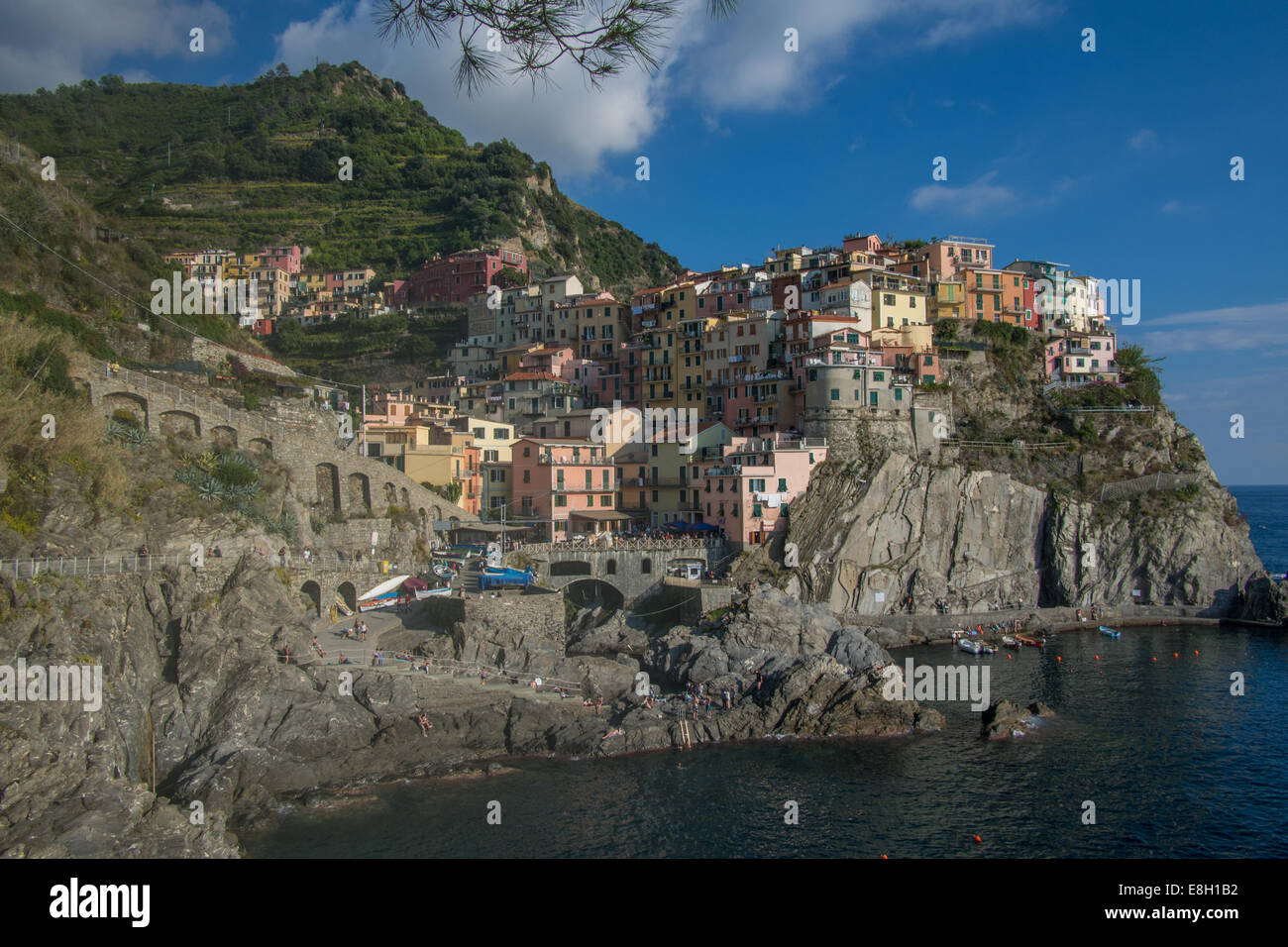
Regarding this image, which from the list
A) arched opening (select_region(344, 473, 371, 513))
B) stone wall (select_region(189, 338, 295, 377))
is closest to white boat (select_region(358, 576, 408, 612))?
arched opening (select_region(344, 473, 371, 513))

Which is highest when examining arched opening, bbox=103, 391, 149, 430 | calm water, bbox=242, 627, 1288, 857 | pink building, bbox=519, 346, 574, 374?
pink building, bbox=519, 346, 574, 374

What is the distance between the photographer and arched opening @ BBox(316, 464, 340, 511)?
43.1 metres

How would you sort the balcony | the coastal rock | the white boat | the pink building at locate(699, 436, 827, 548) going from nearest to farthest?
the coastal rock, the white boat, the pink building at locate(699, 436, 827, 548), the balcony

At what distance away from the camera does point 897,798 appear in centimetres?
2584

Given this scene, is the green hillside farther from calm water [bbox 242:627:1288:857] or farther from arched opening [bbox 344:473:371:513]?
calm water [bbox 242:627:1288:857]

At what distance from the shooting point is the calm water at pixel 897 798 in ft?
75.2

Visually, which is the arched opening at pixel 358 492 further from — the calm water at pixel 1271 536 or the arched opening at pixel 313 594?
the calm water at pixel 1271 536

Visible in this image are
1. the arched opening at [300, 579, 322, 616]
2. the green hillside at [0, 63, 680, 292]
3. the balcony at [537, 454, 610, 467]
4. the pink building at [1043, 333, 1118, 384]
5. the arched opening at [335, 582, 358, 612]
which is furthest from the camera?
the green hillside at [0, 63, 680, 292]

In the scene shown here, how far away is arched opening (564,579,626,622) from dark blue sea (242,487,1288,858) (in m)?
15.6

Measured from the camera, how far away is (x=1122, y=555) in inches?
2016

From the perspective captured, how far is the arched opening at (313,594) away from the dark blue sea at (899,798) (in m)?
11.9

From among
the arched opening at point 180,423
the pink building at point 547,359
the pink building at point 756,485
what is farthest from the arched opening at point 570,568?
the pink building at point 547,359

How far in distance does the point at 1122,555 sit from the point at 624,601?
2980cm
